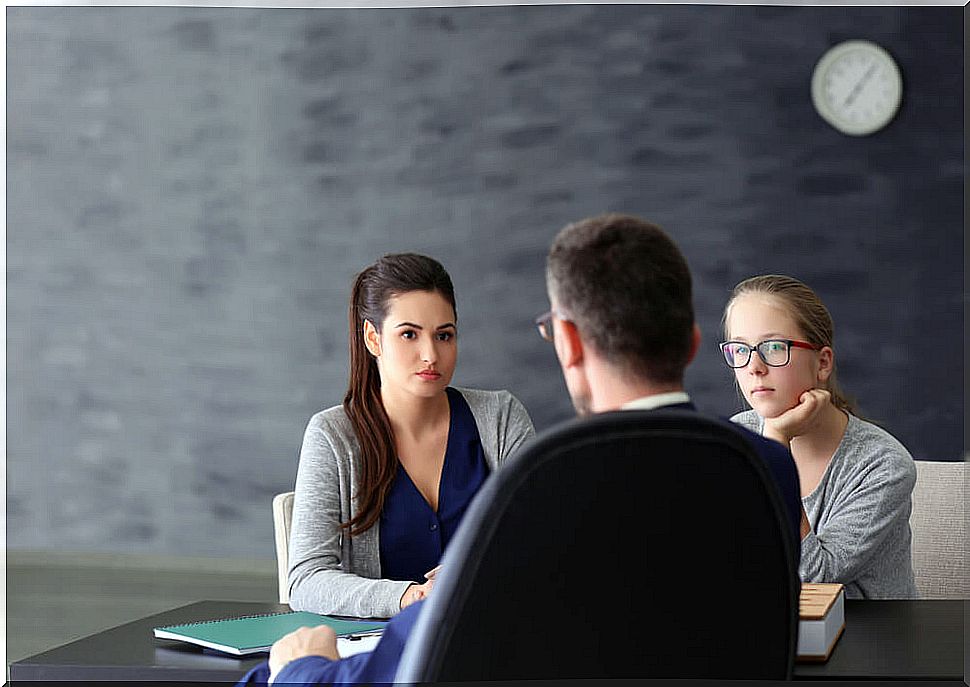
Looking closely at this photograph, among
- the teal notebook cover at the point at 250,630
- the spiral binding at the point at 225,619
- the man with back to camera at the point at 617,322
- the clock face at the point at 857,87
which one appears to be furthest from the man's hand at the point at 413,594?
the clock face at the point at 857,87

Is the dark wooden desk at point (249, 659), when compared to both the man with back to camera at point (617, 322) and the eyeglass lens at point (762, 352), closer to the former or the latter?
the man with back to camera at point (617, 322)

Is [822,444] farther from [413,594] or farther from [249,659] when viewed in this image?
[249,659]

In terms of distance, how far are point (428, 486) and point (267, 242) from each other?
2.63 metres

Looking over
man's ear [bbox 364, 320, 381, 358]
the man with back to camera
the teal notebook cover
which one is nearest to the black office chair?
the man with back to camera

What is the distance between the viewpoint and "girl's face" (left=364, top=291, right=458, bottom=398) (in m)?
1.64

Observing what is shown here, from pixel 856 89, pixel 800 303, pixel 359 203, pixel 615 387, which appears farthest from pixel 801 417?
pixel 359 203

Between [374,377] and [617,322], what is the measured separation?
2.92 feet

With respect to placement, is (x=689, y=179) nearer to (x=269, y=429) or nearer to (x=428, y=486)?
(x=269, y=429)

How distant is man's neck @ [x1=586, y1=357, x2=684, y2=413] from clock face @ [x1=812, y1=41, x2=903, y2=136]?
3.18m

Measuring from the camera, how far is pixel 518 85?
4.02m

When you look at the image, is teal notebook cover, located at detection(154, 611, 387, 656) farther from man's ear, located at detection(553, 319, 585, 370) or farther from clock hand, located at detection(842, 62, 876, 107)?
clock hand, located at detection(842, 62, 876, 107)

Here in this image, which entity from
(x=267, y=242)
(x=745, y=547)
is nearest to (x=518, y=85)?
(x=267, y=242)

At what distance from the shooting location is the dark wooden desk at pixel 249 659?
1.08 metres

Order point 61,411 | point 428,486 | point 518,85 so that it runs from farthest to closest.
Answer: point 61,411 → point 518,85 → point 428,486
